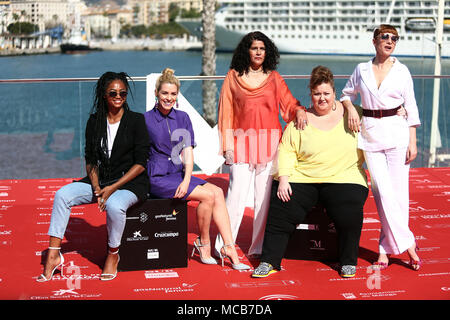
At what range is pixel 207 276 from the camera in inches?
122

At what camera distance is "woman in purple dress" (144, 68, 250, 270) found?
316 cm

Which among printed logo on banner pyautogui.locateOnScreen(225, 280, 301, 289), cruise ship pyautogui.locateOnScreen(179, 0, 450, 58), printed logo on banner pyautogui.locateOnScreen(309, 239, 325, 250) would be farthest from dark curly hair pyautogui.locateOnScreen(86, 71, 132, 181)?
cruise ship pyautogui.locateOnScreen(179, 0, 450, 58)

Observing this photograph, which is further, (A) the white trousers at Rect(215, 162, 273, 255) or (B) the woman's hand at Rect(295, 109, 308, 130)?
(A) the white trousers at Rect(215, 162, 273, 255)

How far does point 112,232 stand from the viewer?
3023 mm

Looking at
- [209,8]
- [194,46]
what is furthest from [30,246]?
[194,46]

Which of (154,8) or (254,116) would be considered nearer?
(254,116)

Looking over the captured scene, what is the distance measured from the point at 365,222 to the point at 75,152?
3081 mm

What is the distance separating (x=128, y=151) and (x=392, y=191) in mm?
1412

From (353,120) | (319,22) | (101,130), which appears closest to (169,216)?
(101,130)

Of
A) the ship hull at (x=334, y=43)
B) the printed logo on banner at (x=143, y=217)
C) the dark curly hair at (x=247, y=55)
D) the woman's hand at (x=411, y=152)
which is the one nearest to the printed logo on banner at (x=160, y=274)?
the printed logo on banner at (x=143, y=217)

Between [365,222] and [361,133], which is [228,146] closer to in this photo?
[361,133]

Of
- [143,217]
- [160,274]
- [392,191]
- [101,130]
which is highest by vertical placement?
[101,130]

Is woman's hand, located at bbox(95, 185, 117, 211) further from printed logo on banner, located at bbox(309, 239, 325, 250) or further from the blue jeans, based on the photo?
printed logo on banner, located at bbox(309, 239, 325, 250)

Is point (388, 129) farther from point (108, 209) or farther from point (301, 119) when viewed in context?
point (108, 209)
